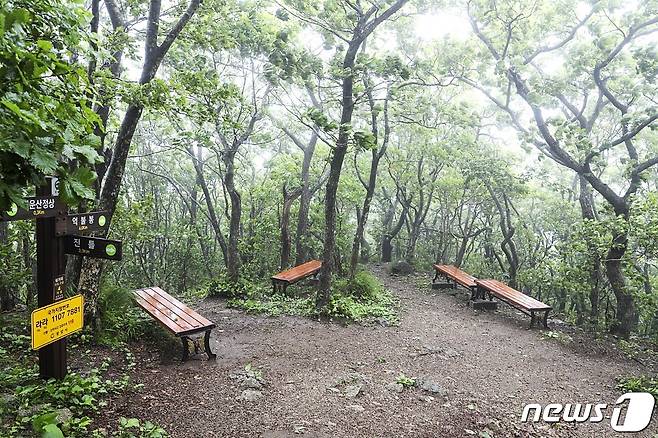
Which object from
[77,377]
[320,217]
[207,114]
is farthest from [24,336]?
[320,217]

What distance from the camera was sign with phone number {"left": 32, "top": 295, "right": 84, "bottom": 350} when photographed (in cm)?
392

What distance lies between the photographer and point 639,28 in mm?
8023

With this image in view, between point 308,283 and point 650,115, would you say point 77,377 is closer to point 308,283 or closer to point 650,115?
point 308,283

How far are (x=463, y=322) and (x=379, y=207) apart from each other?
11432 millimetres

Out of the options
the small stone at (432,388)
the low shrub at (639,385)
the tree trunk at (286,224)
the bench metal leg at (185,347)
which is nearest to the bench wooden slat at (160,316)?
the bench metal leg at (185,347)

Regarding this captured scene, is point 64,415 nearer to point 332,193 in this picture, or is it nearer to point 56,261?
point 56,261

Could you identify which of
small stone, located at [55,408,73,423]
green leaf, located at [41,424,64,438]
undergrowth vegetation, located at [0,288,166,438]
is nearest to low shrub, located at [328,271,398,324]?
undergrowth vegetation, located at [0,288,166,438]

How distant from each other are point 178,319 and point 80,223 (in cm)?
209

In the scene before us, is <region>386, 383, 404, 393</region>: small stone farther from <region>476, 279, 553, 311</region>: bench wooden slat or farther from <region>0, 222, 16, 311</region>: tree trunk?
<region>0, 222, 16, 311</region>: tree trunk

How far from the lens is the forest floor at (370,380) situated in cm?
450

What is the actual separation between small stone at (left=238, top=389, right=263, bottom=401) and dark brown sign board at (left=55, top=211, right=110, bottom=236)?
8.48ft

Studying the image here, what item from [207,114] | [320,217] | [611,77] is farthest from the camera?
[320,217]

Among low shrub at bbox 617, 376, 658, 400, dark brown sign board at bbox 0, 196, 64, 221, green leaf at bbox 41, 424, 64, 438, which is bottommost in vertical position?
low shrub at bbox 617, 376, 658, 400

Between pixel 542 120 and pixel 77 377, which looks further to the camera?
pixel 542 120
